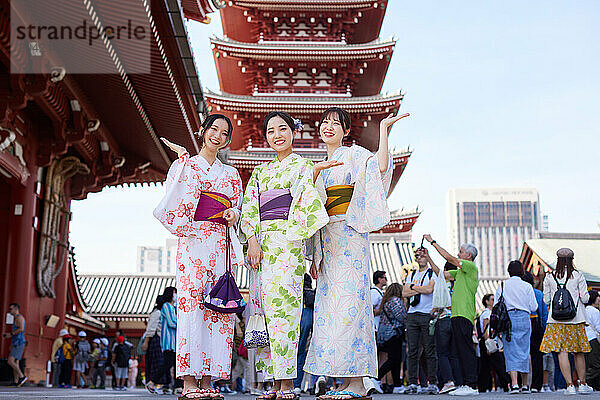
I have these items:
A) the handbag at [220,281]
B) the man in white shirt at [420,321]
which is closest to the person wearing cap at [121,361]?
the man in white shirt at [420,321]

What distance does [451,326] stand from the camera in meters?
6.89

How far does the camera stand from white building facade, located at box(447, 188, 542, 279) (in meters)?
113

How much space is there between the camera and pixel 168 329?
7668mm

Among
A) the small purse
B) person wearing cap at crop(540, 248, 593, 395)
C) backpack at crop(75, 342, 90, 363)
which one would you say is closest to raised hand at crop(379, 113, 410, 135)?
the small purse

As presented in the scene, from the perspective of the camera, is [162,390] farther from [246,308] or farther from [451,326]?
[246,308]

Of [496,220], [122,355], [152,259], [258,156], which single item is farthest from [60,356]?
[152,259]

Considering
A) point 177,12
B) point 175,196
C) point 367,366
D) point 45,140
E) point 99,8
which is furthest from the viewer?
point 45,140

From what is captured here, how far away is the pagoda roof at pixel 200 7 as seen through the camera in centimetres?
1132

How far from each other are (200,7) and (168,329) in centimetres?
624

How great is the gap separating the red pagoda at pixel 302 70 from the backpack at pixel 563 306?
13.1 metres

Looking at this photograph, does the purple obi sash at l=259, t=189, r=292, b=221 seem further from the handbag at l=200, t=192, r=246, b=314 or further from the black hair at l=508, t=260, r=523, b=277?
the black hair at l=508, t=260, r=523, b=277

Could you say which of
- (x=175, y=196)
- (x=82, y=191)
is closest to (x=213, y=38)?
(x=82, y=191)

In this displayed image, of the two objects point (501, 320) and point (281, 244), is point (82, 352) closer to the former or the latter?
point (501, 320)

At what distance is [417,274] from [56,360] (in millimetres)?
8616
